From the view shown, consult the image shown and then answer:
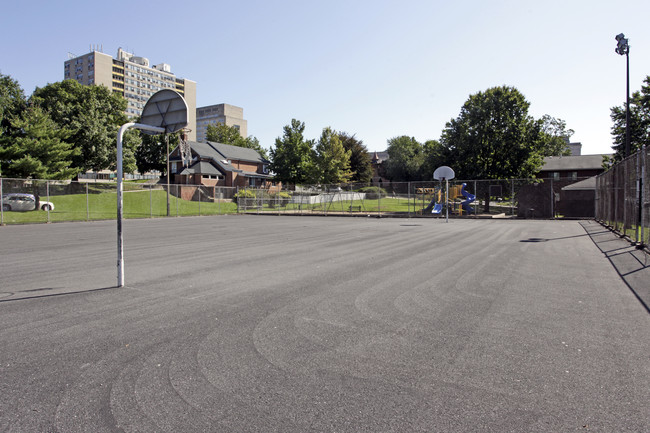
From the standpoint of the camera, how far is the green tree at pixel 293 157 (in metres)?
62.9

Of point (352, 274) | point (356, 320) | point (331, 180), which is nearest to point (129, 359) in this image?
point (356, 320)

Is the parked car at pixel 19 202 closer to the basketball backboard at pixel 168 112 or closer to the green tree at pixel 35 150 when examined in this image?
the green tree at pixel 35 150

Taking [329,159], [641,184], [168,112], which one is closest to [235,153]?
[329,159]

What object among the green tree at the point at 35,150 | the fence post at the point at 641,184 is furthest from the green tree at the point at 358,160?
the fence post at the point at 641,184

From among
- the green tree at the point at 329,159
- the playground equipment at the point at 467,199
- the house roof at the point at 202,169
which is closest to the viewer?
the playground equipment at the point at 467,199

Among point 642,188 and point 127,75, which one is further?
point 127,75

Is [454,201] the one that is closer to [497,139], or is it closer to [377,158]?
[497,139]

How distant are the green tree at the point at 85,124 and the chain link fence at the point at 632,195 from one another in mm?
42937

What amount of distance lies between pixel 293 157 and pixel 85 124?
99.8 feet

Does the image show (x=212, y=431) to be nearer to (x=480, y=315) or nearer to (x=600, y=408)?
(x=600, y=408)

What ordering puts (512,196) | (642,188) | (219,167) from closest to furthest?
(642,188)
(512,196)
(219,167)

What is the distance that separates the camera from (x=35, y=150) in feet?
111

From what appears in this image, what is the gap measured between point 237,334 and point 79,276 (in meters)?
5.11

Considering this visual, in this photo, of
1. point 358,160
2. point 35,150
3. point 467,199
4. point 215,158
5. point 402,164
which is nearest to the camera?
point 467,199
